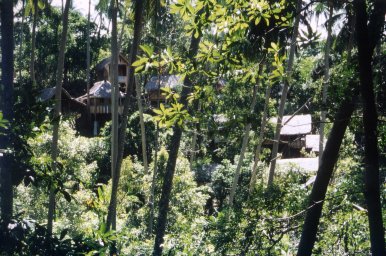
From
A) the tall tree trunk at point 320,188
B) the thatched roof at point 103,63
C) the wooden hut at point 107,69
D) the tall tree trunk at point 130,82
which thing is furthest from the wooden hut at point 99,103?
the tall tree trunk at point 320,188

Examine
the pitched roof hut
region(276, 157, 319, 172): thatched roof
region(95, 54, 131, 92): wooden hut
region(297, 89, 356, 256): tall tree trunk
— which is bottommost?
region(276, 157, 319, 172): thatched roof

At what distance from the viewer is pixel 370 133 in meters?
3.03

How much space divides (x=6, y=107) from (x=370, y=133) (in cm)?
426

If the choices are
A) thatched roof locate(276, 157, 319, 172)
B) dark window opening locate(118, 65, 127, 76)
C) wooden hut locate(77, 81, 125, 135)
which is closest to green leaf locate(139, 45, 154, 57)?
thatched roof locate(276, 157, 319, 172)

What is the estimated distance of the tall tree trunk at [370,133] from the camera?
117 inches

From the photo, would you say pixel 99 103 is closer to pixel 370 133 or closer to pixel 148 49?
pixel 148 49

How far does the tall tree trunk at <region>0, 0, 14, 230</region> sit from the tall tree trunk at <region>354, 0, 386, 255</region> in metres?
2.90

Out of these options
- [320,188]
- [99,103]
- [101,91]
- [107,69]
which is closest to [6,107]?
[320,188]

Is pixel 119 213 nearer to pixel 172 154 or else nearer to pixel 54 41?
pixel 172 154

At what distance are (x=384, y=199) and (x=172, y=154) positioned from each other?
286 inches

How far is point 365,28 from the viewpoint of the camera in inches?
117

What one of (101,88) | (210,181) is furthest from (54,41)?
(210,181)

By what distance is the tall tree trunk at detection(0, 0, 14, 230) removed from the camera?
14.7 feet

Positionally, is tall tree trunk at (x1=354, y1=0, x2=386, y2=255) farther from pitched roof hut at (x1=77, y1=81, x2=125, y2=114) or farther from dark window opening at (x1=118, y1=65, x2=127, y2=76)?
dark window opening at (x1=118, y1=65, x2=127, y2=76)
